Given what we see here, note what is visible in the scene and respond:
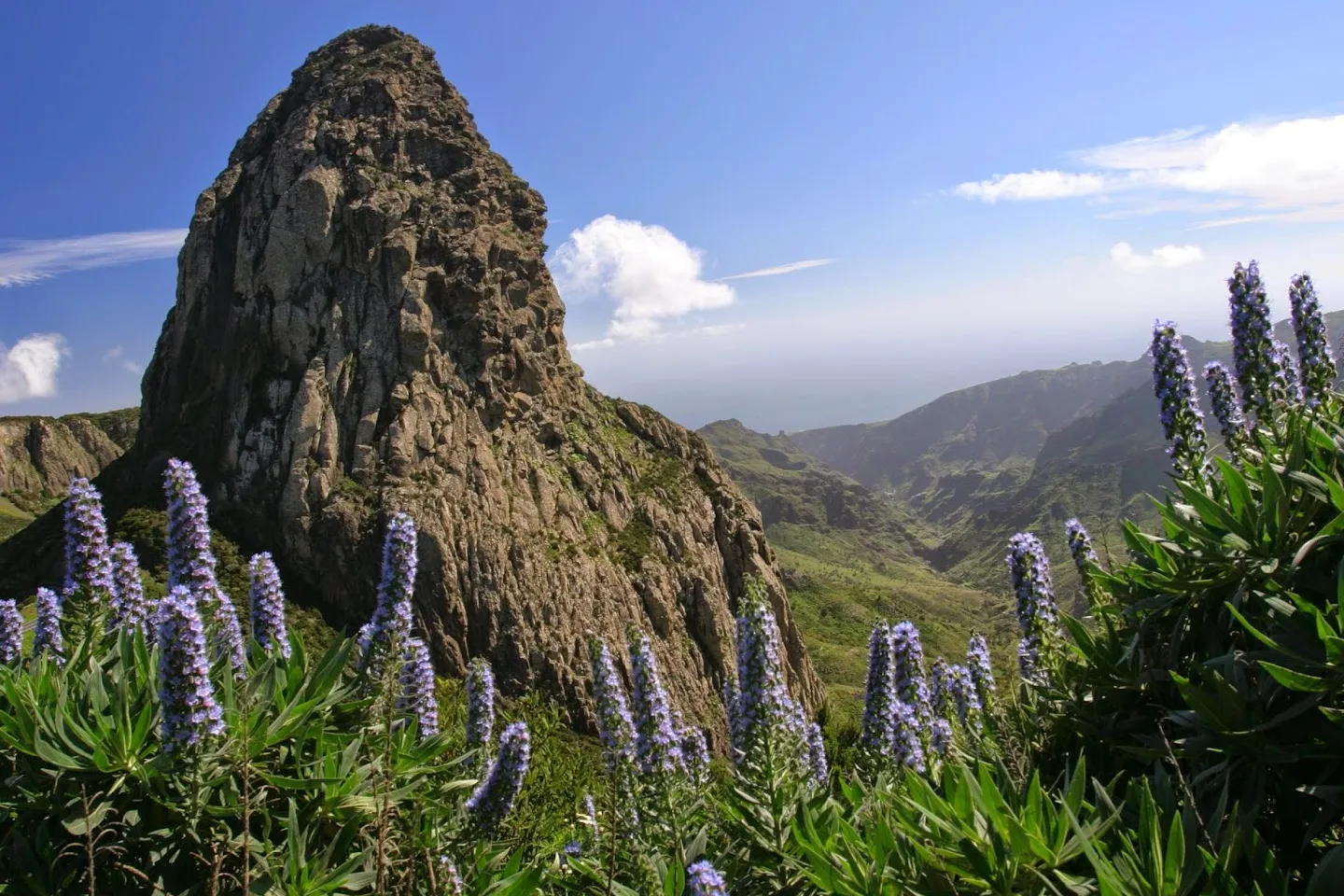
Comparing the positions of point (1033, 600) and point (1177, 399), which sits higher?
point (1177, 399)

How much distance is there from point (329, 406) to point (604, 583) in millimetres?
28384

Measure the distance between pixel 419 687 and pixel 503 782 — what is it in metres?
1.18

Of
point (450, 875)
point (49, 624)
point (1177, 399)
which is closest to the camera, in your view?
point (450, 875)

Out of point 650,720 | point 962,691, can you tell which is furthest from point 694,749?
point 962,691

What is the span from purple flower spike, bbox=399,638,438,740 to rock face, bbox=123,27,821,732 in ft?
169

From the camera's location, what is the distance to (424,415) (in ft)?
217

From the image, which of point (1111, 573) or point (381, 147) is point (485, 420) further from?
point (1111, 573)

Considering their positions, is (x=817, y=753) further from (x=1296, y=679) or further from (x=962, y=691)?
(x=1296, y=679)

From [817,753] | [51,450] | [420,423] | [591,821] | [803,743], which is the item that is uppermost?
[51,450]

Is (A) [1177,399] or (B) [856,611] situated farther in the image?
(B) [856,611]

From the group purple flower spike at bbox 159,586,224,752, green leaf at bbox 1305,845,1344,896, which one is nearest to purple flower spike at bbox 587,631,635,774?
purple flower spike at bbox 159,586,224,752

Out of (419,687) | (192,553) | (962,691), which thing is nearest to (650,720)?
(419,687)

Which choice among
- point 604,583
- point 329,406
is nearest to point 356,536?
Answer: point 329,406

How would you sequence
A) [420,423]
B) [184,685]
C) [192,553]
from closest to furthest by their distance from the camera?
[184,685], [192,553], [420,423]
